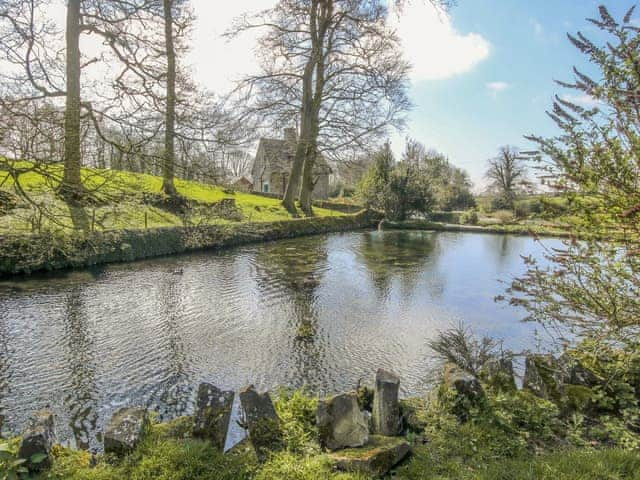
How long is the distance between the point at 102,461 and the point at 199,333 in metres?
4.16

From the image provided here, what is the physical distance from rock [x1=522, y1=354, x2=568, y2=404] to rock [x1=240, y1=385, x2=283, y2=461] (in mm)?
2460

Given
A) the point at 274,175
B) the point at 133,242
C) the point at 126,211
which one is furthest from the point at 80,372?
the point at 274,175

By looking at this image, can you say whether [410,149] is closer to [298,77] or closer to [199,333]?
[298,77]

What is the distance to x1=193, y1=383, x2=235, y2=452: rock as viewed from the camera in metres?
2.67

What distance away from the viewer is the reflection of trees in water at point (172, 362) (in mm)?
4324

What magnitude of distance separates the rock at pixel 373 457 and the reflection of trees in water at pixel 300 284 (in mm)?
2290

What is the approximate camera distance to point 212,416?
2.69 metres

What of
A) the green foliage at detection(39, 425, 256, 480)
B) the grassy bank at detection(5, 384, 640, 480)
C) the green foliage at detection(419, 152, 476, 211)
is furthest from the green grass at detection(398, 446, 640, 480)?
the green foliage at detection(419, 152, 476, 211)

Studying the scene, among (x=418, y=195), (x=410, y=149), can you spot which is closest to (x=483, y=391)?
(x=418, y=195)

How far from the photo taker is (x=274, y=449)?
8.59 ft

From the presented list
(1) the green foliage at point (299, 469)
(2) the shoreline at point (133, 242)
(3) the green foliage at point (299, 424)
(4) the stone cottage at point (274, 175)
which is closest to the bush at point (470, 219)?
(4) the stone cottage at point (274, 175)

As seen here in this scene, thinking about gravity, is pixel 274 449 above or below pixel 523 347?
above

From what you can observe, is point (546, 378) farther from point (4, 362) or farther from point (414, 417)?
point (4, 362)

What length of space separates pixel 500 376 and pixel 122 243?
40.3 feet
